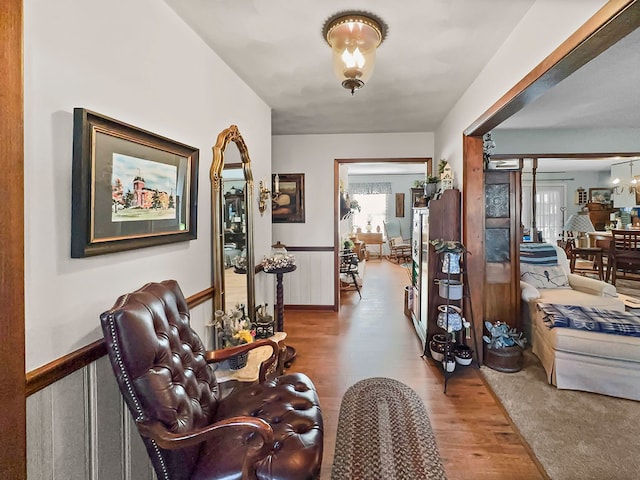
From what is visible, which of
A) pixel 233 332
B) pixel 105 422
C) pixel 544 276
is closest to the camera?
pixel 105 422

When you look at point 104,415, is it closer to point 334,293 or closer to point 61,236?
point 61,236

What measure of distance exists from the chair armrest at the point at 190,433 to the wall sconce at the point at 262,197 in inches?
96.8

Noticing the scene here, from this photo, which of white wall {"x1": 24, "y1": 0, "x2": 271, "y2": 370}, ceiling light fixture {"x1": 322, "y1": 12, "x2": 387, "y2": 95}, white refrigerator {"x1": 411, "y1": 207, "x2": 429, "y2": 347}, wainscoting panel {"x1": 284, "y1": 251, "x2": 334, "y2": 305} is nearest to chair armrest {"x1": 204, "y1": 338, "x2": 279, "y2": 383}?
white wall {"x1": 24, "y1": 0, "x2": 271, "y2": 370}

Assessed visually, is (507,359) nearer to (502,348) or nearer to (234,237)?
(502,348)

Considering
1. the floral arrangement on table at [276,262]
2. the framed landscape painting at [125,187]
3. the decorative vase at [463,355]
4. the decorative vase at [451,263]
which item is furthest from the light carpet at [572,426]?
the framed landscape painting at [125,187]

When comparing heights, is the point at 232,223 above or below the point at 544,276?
above

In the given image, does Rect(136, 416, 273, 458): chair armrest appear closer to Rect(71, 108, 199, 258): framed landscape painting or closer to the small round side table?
Rect(71, 108, 199, 258): framed landscape painting

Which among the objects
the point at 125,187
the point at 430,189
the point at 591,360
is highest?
the point at 430,189

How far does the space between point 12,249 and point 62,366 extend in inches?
19.6

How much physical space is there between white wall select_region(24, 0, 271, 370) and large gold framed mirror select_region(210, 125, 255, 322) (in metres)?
0.27

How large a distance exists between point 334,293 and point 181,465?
12.4 ft

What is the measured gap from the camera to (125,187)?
1500 millimetres

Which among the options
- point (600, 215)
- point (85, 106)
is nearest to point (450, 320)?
point (85, 106)

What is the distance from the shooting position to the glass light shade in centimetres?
197
